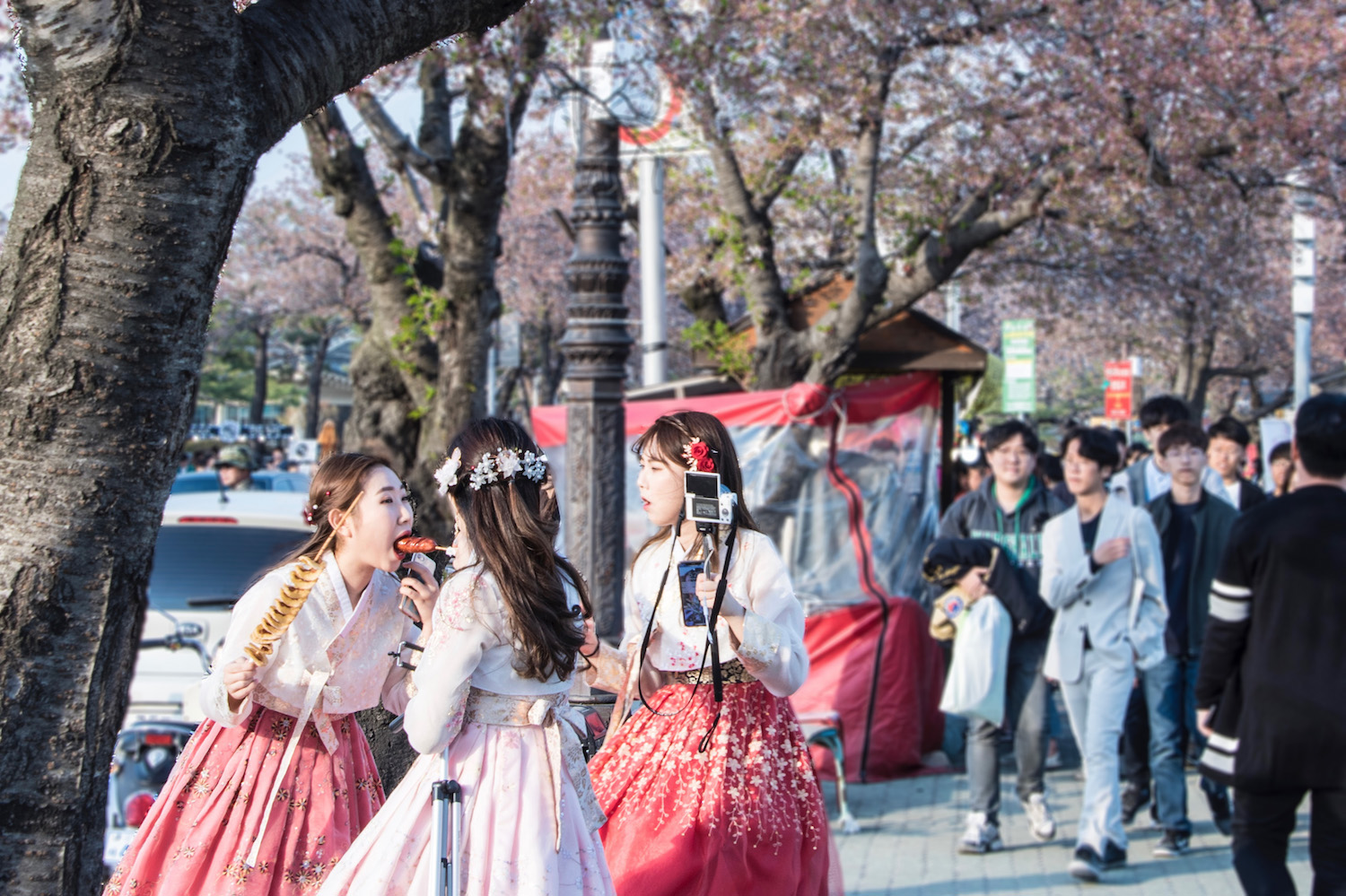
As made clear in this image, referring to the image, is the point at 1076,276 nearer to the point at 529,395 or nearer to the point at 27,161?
the point at 27,161

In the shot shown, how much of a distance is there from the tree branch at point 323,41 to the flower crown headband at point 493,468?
0.81 meters

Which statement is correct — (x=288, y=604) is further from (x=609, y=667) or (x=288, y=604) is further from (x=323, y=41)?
(x=323, y=41)

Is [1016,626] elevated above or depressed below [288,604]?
below

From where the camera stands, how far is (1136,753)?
6.56 meters

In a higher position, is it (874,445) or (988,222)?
(988,222)

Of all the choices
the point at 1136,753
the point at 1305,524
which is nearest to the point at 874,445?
the point at 1136,753

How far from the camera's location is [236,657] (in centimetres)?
284

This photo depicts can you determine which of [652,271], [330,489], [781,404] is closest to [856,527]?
[781,404]

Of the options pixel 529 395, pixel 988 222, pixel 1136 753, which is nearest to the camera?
pixel 1136 753

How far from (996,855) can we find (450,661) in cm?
408

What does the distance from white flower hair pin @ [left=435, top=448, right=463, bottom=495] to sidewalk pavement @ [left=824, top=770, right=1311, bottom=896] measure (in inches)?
133

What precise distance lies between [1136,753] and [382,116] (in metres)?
6.31

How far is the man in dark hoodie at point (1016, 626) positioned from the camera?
584 cm

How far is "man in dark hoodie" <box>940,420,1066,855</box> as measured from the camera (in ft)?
19.2
